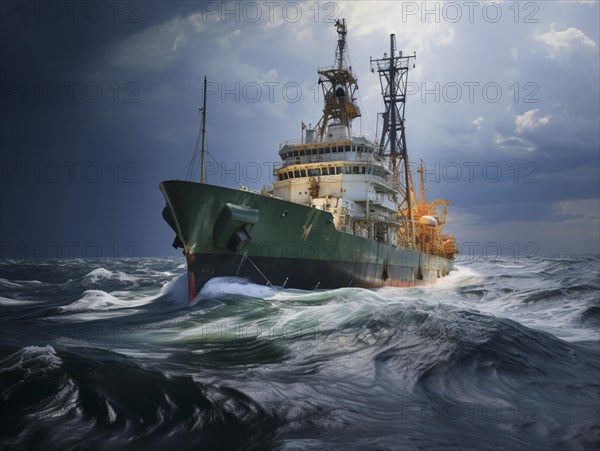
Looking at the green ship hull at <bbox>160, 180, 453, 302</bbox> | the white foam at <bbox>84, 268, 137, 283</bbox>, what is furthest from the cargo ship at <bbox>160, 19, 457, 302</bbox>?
the white foam at <bbox>84, 268, 137, 283</bbox>

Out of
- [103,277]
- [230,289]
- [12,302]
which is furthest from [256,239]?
[103,277]

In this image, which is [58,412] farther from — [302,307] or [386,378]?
[302,307]

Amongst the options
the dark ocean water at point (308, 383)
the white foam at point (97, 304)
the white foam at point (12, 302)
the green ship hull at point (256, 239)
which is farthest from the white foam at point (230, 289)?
the white foam at point (12, 302)

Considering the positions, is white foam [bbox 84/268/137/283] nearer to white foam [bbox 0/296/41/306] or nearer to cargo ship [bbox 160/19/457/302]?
white foam [bbox 0/296/41/306]

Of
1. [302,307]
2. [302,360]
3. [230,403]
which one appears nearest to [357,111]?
[302,307]

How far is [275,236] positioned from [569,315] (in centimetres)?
972

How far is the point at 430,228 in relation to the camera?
35.1 metres

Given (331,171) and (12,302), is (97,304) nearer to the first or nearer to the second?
(12,302)

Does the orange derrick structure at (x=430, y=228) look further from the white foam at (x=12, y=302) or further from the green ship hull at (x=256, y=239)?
the white foam at (x=12, y=302)

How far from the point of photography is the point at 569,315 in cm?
1175

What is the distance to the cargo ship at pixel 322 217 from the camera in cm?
1355

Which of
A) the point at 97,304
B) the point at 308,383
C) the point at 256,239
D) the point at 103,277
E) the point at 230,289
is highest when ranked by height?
the point at 256,239

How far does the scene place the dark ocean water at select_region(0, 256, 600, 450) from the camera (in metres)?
3.94

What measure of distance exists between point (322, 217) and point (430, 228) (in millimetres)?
21915
